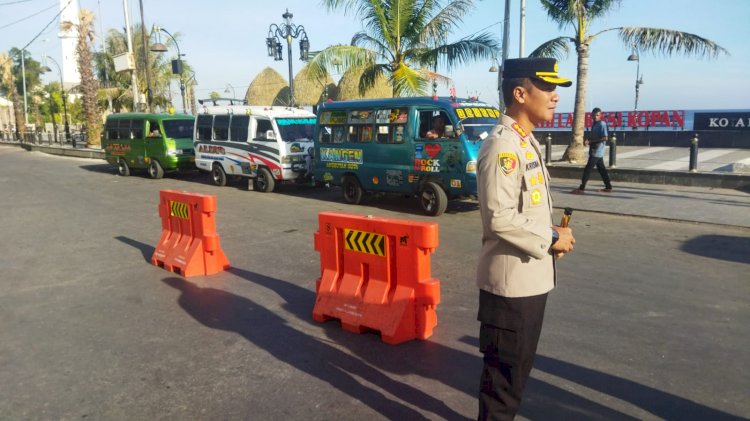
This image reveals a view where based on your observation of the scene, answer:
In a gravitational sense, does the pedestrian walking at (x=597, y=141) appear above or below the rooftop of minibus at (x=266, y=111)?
below

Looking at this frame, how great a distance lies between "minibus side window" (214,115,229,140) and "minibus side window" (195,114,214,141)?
0.28 m

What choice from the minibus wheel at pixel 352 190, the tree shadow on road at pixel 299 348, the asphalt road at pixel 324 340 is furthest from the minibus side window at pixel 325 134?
the tree shadow on road at pixel 299 348

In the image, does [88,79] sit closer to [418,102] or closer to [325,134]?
[325,134]

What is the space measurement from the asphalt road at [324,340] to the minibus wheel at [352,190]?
144 inches

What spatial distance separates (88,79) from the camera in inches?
1257

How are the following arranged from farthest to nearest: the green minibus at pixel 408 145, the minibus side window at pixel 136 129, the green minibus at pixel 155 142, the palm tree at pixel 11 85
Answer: the palm tree at pixel 11 85
the minibus side window at pixel 136 129
the green minibus at pixel 155 142
the green minibus at pixel 408 145

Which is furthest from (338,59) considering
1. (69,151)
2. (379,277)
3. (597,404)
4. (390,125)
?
(69,151)

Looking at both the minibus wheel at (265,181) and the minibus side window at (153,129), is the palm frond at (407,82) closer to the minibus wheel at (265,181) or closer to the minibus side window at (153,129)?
the minibus wheel at (265,181)

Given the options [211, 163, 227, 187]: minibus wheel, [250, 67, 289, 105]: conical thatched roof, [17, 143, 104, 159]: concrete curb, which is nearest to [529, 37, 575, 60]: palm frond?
[211, 163, 227, 187]: minibus wheel

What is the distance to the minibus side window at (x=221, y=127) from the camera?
15.0m

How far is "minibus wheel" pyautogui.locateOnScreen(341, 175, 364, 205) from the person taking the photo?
11883 millimetres

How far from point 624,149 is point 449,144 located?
1527 centimetres

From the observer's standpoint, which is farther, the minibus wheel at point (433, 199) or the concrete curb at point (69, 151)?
the concrete curb at point (69, 151)

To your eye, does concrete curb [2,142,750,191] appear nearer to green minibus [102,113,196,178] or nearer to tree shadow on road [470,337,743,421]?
tree shadow on road [470,337,743,421]
